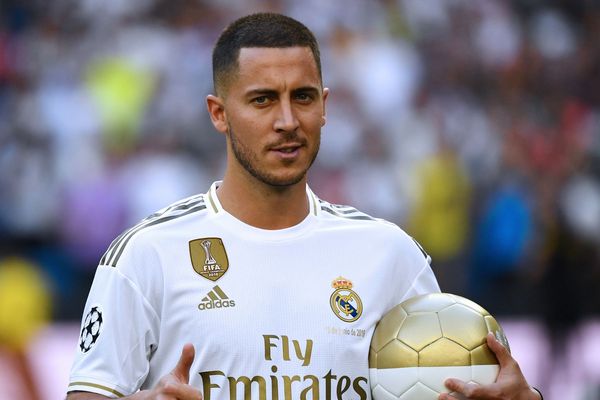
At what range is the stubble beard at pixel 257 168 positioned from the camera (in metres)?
4.21

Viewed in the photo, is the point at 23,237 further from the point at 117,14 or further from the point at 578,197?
the point at 578,197

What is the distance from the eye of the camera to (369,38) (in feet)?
47.5

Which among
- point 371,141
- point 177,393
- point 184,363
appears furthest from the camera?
point 371,141

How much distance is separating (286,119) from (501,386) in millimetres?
1155

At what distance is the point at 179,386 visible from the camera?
355 cm

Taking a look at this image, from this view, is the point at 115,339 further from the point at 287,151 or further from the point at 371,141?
the point at 371,141

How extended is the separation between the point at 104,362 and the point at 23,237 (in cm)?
821

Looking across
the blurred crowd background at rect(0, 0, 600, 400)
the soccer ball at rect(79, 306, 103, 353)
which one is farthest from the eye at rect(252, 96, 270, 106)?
the blurred crowd background at rect(0, 0, 600, 400)

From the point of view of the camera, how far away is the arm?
3.54 m

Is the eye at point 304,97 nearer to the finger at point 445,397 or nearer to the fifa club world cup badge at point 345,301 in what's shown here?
the fifa club world cup badge at point 345,301

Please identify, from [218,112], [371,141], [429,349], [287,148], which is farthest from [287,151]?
[371,141]

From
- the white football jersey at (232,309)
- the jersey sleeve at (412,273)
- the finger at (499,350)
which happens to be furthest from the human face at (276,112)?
the finger at (499,350)

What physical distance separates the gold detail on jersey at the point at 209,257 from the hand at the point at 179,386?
0.49 m

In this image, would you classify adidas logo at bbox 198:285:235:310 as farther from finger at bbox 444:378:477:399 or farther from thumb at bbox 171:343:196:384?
finger at bbox 444:378:477:399
